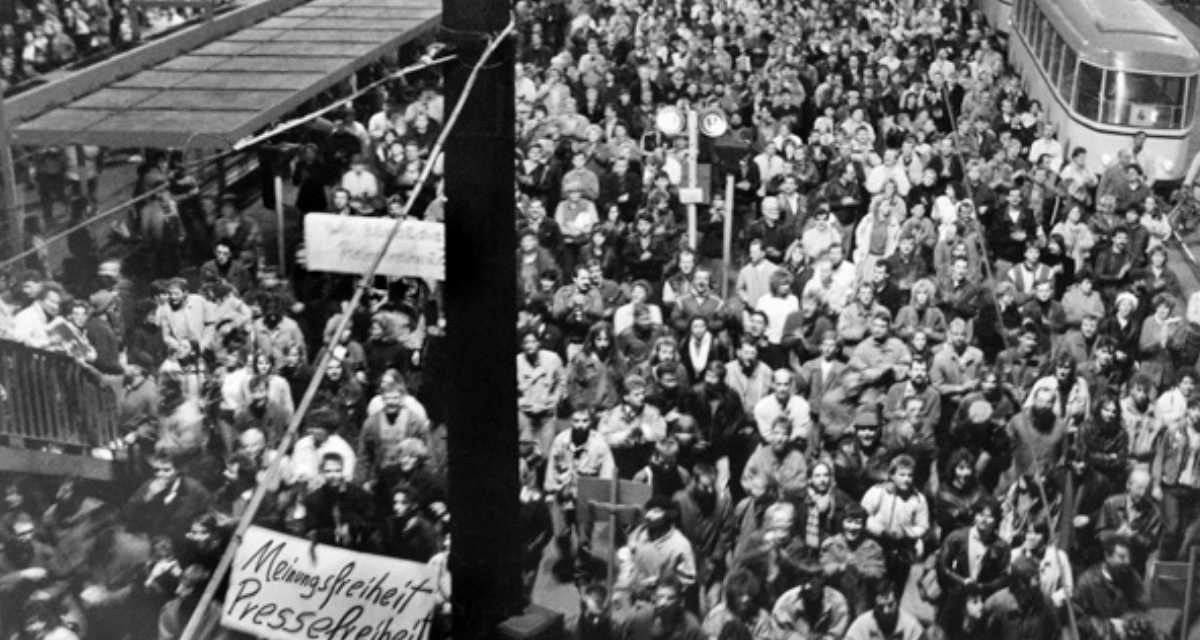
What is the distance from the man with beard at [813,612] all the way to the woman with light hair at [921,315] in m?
3.58

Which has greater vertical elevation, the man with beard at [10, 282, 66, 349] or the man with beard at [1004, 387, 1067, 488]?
the man with beard at [10, 282, 66, 349]

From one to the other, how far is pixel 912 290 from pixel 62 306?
19.3ft

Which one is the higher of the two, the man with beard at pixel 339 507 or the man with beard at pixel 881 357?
the man with beard at pixel 881 357

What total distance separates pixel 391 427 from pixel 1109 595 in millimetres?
4012

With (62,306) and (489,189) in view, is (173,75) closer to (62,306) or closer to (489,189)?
(62,306)

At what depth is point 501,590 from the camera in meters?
4.52

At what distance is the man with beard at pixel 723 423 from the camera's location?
9.95 m

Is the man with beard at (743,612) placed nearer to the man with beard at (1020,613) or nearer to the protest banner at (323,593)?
the man with beard at (1020,613)

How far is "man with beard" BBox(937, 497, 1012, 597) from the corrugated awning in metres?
6.64

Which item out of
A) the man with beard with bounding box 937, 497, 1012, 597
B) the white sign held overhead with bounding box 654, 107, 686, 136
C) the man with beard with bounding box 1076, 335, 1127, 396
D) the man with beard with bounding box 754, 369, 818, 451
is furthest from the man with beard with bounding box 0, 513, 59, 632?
the white sign held overhead with bounding box 654, 107, 686, 136

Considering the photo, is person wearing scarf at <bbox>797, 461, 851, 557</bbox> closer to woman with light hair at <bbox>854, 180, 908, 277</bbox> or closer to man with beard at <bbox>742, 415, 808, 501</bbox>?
man with beard at <bbox>742, 415, 808, 501</bbox>

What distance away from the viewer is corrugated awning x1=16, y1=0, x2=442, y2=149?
14281 mm

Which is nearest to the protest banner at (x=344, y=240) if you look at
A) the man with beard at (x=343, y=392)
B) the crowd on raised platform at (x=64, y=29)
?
the man with beard at (x=343, y=392)

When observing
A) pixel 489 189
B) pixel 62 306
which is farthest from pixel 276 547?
pixel 62 306
